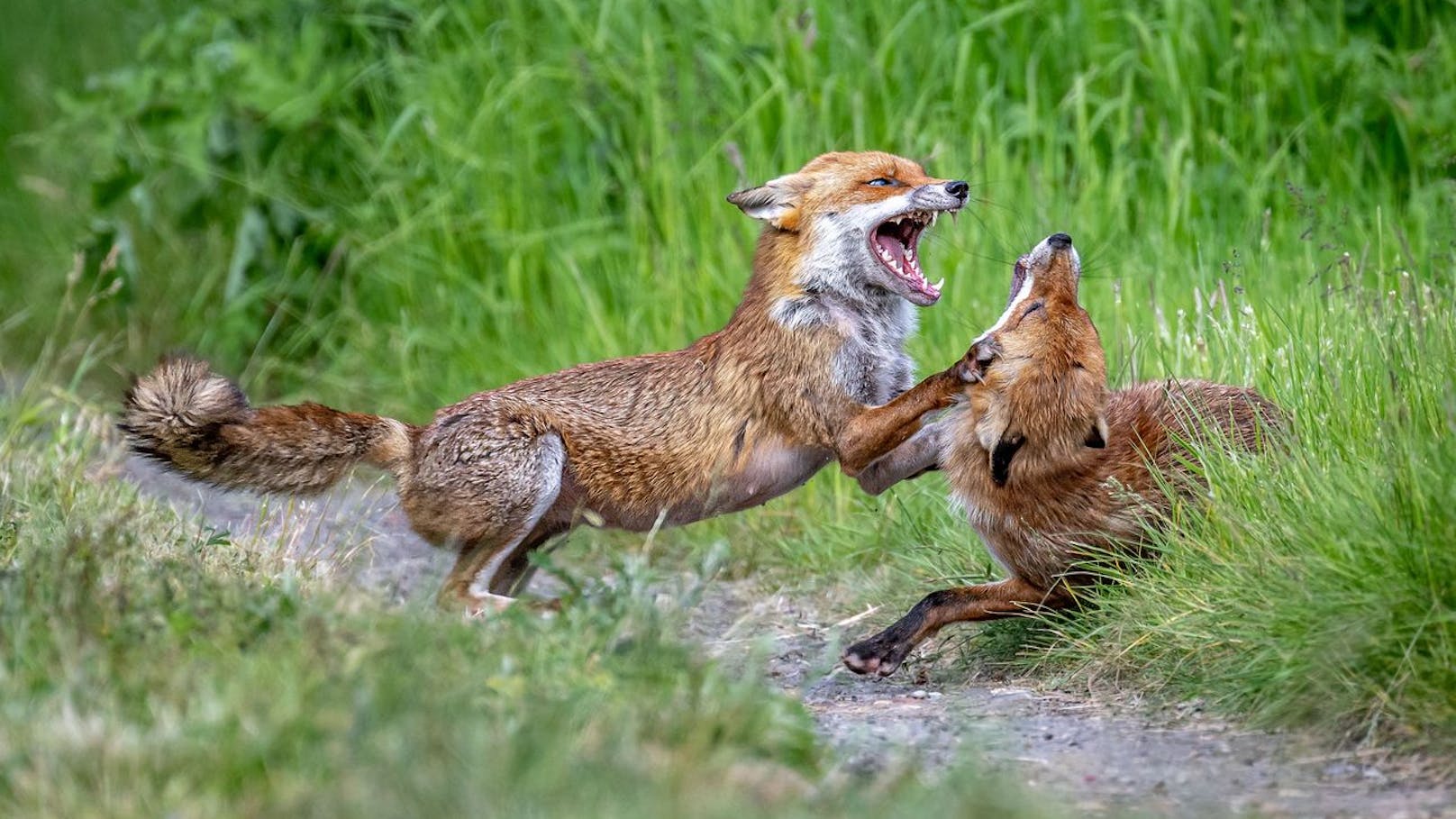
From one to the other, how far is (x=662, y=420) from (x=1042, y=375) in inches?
62.8

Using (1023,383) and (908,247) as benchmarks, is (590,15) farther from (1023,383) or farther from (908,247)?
(1023,383)

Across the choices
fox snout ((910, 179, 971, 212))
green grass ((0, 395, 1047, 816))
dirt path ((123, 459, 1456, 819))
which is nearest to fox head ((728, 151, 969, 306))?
fox snout ((910, 179, 971, 212))

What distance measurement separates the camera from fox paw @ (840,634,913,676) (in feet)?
16.5

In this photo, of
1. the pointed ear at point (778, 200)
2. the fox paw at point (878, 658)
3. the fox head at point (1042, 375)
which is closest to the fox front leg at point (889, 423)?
the fox head at point (1042, 375)

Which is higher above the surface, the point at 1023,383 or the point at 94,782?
the point at 1023,383

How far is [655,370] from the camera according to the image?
619cm

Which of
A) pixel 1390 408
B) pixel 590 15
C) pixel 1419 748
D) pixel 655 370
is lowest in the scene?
pixel 1419 748

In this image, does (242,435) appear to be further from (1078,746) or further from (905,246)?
(1078,746)

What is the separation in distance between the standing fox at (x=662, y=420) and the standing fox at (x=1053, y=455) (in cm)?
53

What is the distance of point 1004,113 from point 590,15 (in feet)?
8.58

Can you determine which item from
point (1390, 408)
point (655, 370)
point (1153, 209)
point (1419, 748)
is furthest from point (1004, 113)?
point (1419, 748)

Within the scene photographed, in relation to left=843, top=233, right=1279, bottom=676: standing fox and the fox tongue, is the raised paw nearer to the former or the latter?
left=843, top=233, right=1279, bottom=676: standing fox

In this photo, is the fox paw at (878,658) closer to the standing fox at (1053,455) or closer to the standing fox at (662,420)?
the standing fox at (1053,455)

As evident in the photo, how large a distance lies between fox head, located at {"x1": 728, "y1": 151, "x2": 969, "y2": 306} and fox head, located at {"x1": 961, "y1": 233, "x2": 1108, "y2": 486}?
0.76 m
